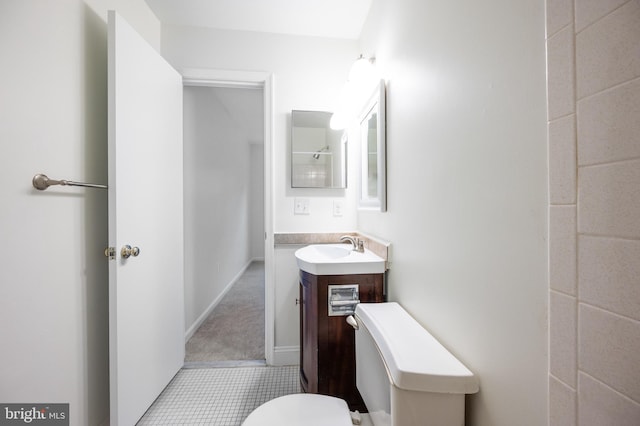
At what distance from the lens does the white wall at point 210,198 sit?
2258 millimetres

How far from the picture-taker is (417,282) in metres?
1.01

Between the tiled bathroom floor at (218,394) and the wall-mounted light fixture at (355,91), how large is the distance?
181 centimetres

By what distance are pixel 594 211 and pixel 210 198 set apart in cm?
292

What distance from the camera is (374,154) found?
1488 mm

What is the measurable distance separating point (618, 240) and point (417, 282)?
27.5 inches

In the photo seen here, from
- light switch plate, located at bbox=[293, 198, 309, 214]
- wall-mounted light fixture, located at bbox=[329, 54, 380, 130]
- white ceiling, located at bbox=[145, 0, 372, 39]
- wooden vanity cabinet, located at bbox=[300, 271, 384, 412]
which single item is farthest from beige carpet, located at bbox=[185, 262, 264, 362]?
white ceiling, located at bbox=[145, 0, 372, 39]

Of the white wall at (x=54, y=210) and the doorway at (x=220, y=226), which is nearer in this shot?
the white wall at (x=54, y=210)

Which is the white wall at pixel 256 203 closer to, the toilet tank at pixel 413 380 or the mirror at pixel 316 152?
the mirror at pixel 316 152

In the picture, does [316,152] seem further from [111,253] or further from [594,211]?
[594,211]

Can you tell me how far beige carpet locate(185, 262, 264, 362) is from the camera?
1.97 meters

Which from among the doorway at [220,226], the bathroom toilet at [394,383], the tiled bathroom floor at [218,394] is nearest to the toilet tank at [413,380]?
the bathroom toilet at [394,383]

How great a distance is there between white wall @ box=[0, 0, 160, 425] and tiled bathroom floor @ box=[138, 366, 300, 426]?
31 centimetres

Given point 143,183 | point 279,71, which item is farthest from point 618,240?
point 279,71

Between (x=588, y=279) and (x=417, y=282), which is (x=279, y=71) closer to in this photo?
(x=417, y=282)
